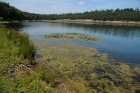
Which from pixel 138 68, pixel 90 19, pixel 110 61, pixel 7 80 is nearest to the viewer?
pixel 7 80

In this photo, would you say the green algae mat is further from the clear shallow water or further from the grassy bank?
the clear shallow water

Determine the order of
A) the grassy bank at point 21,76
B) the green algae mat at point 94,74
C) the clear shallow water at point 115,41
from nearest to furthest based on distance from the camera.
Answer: the grassy bank at point 21,76, the green algae mat at point 94,74, the clear shallow water at point 115,41

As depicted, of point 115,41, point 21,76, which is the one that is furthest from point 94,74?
point 115,41

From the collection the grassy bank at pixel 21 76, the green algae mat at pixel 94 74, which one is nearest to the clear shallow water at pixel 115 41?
the green algae mat at pixel 94 74

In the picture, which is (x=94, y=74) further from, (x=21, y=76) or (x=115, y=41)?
(x=115, y=41)

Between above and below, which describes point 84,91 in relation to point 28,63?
below

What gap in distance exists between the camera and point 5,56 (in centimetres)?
705

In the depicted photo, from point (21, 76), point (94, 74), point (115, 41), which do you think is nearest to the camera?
point (21, 76)

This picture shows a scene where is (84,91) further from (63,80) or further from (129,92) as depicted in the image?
(129,92)

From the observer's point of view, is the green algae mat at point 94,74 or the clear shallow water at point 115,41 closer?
the green algae mat at point 94,74

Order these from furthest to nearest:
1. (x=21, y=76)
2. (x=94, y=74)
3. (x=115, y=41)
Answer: (x=115, y=41) → (x=94, y=74) → (x=21, y=76)

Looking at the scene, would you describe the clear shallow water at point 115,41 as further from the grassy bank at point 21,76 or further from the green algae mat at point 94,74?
the grassy bank at point 21,76

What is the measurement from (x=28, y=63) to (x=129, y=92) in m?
5.67

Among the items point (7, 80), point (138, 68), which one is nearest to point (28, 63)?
point (7, 80)
